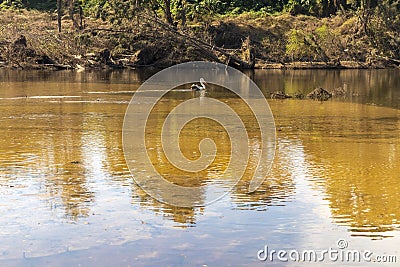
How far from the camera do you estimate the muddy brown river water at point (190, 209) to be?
743 cm

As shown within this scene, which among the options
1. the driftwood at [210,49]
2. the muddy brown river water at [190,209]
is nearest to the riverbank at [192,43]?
the driftwood at [210,49]

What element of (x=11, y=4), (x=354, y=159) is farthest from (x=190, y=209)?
(x=11, y=4)

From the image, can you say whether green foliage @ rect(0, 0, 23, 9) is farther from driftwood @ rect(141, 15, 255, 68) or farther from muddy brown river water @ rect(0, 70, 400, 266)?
muddy brown river water @ rect(0, 70, 400, 266)

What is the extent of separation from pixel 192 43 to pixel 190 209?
105 ft

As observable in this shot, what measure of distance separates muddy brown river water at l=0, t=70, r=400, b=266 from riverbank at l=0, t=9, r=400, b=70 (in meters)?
22.1

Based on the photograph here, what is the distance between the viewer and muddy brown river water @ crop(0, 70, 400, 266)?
7430 millimetres

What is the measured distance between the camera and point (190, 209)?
9.03 metres

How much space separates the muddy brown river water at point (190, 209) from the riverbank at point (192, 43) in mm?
22057

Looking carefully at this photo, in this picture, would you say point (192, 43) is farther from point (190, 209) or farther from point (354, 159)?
point (190, 209)

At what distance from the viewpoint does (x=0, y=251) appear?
7332 mm

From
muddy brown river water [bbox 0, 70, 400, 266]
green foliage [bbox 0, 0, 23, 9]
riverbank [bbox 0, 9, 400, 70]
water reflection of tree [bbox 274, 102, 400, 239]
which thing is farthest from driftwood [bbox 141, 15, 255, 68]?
muddy brown river water [bbox 0, 70, 400, 266]

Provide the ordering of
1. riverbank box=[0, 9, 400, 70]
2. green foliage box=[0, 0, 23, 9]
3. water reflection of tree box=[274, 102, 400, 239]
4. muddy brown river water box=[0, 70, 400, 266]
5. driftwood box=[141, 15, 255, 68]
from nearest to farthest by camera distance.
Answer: muddy brown river water box=[0, 70, 400, 266] → water reflection of tree box=[274, 102, 400, 239] → riverbank box=[0, 9, 400, 70] → driftwood box=[141, 15, 255, 68] → green foliage box=[0, 0, 23, 9]

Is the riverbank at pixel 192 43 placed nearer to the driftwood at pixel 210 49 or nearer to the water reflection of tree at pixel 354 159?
the driftwood at pixel 210 49

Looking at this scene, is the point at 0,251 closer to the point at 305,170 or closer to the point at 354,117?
the point at 305,170
